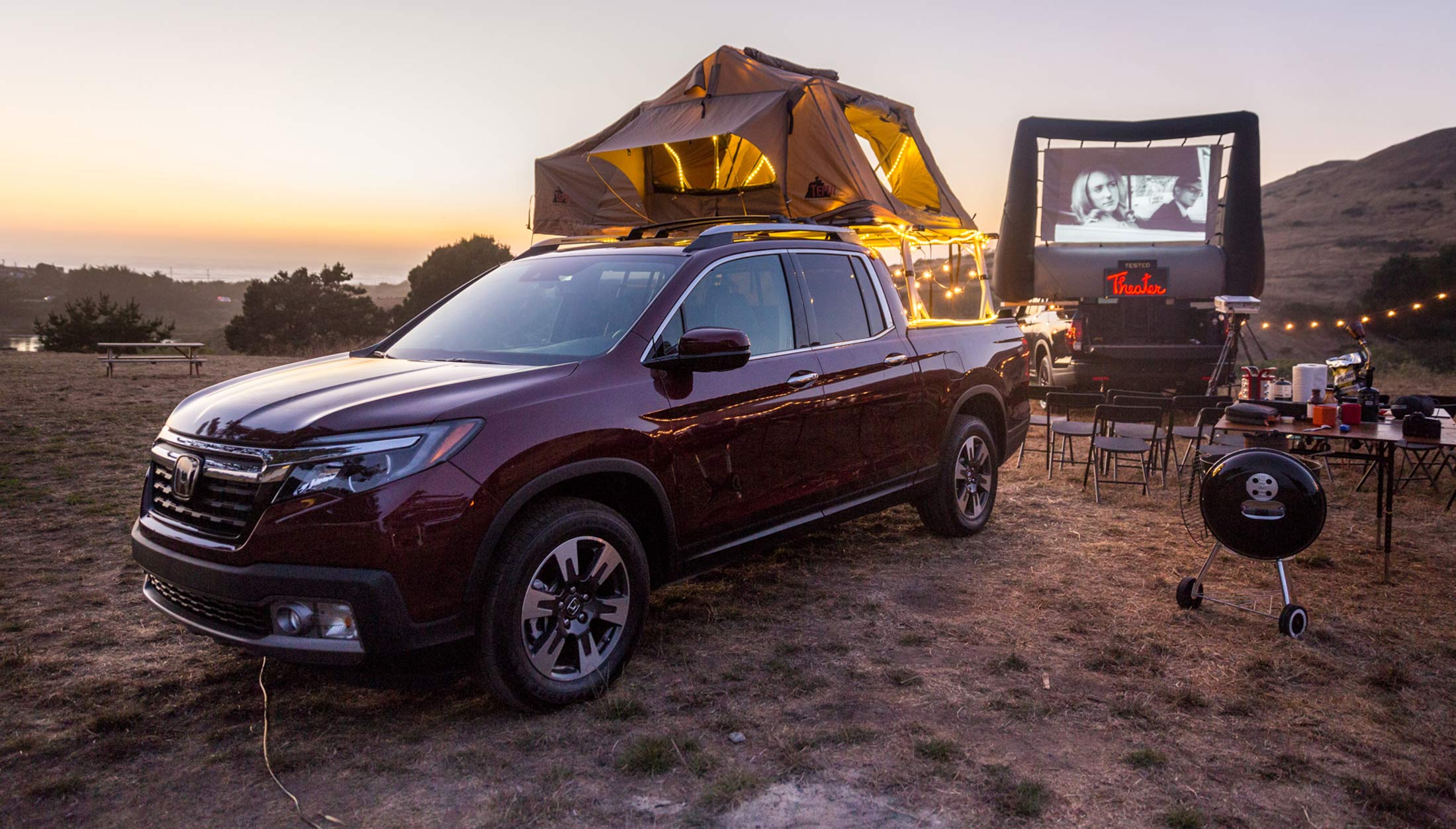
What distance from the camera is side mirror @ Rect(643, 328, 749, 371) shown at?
12.6 feet

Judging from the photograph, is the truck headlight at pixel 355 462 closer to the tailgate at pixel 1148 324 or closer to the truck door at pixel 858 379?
the truck door at pixel 858 379

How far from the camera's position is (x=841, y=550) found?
19.8ft

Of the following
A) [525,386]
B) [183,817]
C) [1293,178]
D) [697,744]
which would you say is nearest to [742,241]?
[525,386]

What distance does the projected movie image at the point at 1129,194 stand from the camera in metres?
13.8

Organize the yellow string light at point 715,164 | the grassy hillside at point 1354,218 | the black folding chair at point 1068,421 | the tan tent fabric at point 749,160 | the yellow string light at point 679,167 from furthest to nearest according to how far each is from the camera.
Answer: the grassy hillside at point 1354,218 → the yellow string light at point 679,167 → the yellow string light at point 715,164 → the tan tent fabric at point 749,160 → the black folding chair at point 1068,421

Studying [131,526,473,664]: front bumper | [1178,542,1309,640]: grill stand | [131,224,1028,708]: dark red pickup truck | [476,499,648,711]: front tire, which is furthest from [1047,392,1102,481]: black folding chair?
[131,526,473,664]: front bumper

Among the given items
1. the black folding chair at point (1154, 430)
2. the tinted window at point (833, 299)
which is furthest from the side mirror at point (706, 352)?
the black folding chair at point (1154, 430)

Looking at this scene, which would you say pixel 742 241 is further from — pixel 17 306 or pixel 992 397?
pixel 17 306

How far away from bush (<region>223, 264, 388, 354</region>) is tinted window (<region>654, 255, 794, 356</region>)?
38077 millimetres

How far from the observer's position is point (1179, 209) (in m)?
13.9

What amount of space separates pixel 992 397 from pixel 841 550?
1.46 m

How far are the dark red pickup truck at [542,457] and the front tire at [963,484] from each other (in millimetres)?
604

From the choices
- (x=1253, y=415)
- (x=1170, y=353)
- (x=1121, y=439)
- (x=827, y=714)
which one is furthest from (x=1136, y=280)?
(x=827, y=714)

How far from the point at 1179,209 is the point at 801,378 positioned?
1159 centimetres
